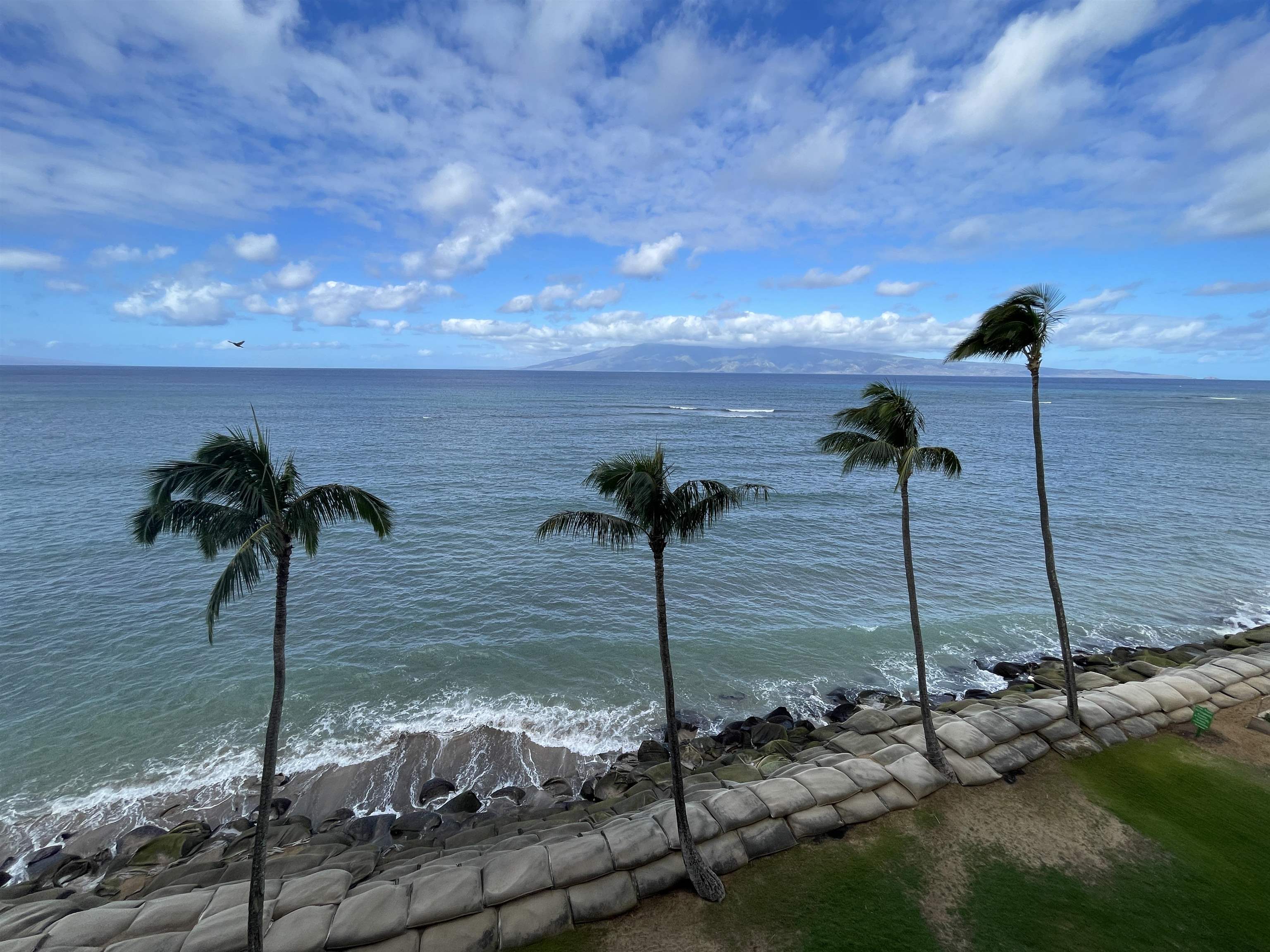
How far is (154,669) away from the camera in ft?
85.7

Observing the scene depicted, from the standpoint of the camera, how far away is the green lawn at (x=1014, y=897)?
36.6 feet

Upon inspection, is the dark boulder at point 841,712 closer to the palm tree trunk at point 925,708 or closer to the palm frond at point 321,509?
the palm tree trunk at point 925,708

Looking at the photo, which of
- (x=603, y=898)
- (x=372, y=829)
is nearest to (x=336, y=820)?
(x=372, y=829)

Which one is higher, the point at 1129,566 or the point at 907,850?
the point at 907,850

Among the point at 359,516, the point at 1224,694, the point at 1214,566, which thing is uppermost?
the point at 359,516

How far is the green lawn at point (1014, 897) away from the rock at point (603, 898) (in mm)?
215

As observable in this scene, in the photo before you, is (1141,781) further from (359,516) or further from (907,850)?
(359,516)

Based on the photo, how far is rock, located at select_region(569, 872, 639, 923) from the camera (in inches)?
460

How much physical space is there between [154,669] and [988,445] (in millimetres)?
103605

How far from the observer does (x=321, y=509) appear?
1039 cm

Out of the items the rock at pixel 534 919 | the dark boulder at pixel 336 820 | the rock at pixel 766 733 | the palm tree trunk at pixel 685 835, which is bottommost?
the dark boulder at pixel 336 820

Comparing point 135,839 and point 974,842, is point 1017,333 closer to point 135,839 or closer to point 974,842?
point 974,842

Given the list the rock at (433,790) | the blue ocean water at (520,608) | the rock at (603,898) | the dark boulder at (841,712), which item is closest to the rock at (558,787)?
the blue ocean water at (520,608)

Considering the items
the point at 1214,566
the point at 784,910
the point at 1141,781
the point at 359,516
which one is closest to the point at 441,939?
the point at 784,910
